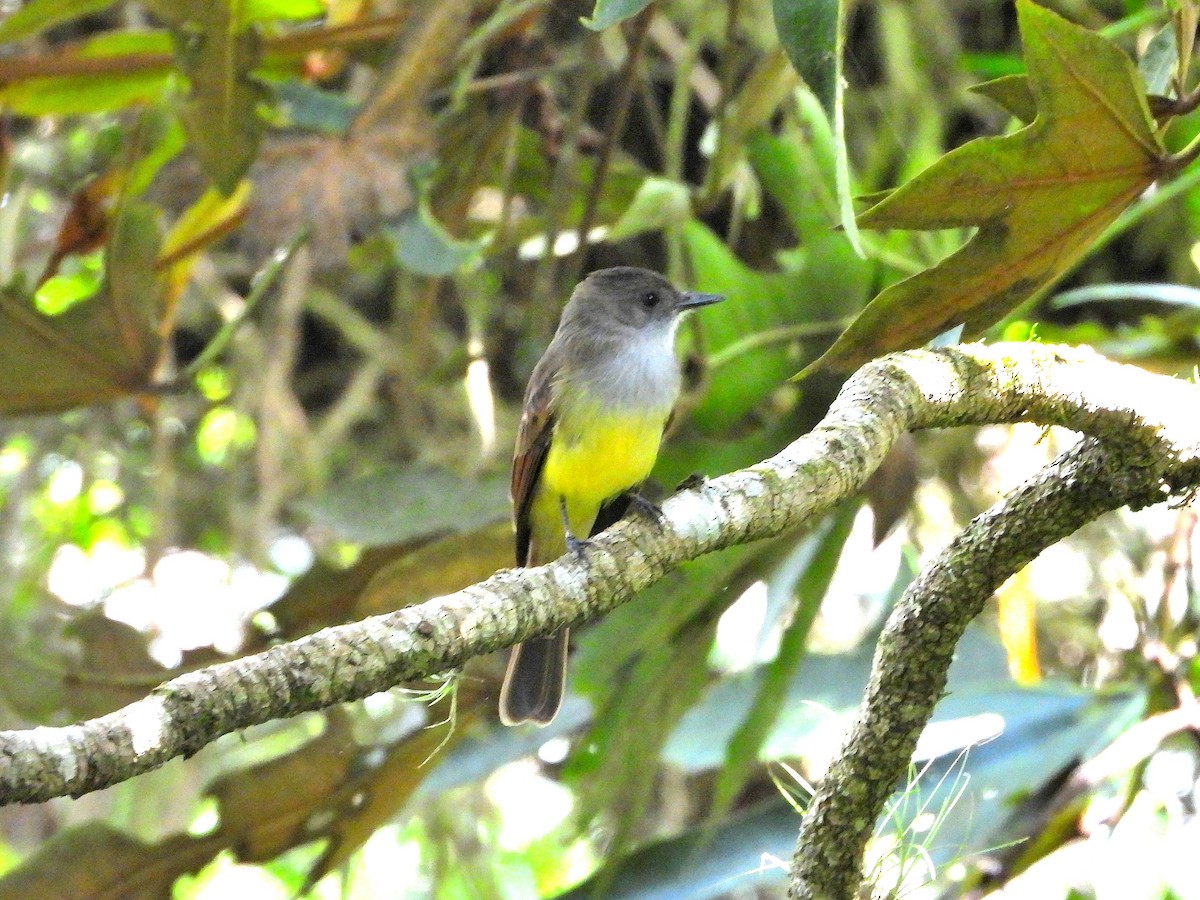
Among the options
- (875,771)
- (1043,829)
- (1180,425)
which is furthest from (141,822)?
(1180,425)

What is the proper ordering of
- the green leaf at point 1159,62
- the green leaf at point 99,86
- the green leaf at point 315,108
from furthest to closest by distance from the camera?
the green leaf at point 99,86
the green leaf at point 315,108
the green leaf at point 1159,62

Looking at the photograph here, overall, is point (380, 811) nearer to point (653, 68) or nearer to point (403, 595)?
point (403, 595)

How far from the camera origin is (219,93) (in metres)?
3.36

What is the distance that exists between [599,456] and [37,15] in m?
1.77

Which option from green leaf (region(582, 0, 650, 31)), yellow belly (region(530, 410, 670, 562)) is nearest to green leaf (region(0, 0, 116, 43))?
yellow belly (region(530, 410, 670, 562))

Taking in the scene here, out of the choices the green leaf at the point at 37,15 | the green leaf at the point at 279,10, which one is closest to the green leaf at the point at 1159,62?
the green leaf at the point at 279,10

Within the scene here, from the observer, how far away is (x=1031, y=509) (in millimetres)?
1856

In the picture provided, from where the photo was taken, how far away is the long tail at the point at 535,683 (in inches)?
126

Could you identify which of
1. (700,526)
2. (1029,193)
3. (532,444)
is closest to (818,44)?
(1029,193)

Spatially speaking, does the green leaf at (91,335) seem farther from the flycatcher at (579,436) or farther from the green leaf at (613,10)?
the green leaf at (613,10)

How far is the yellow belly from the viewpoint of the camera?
309 cm

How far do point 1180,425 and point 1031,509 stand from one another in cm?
22

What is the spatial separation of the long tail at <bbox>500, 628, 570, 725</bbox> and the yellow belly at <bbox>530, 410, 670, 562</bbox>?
33cm

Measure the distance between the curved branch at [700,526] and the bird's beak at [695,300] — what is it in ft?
4.97
